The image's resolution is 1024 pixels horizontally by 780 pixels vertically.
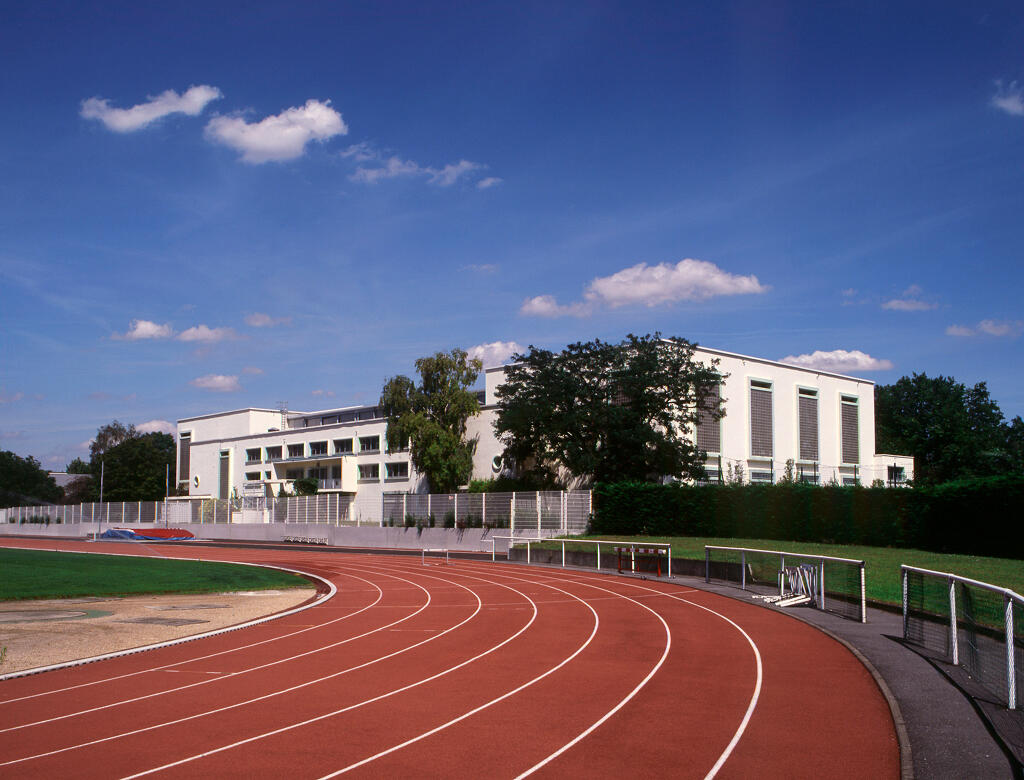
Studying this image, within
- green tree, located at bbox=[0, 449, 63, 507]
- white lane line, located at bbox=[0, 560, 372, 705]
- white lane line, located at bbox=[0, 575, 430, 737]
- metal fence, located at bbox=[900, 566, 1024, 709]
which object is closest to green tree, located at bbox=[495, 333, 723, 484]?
white lane line, located at bbox=[0, 560, 372, 705]

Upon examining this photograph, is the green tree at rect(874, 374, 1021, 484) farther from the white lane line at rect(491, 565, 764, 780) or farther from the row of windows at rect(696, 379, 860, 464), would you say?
the white lane line at rect(491, 565, 764, 780)

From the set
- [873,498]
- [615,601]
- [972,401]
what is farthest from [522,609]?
[972,401]

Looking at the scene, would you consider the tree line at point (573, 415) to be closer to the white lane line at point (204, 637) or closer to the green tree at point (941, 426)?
the green tree at point (941, 426)

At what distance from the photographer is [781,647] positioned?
14492mm

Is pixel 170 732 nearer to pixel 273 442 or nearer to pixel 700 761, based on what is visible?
pixel 700 761

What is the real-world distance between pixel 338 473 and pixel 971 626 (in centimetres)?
6332

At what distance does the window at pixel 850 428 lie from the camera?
63438 mm

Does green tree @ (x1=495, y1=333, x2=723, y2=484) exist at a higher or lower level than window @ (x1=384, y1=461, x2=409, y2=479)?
higher

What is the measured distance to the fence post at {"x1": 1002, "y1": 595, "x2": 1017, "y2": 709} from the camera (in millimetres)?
9023

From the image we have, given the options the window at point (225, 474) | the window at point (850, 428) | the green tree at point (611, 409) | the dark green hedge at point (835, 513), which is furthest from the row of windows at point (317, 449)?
the window at point (850, 428)

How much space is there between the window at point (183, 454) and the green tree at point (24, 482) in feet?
107

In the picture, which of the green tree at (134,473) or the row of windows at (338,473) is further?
the green tree at (134,473)

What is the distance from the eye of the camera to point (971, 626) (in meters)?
11.4

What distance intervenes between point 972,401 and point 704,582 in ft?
248
